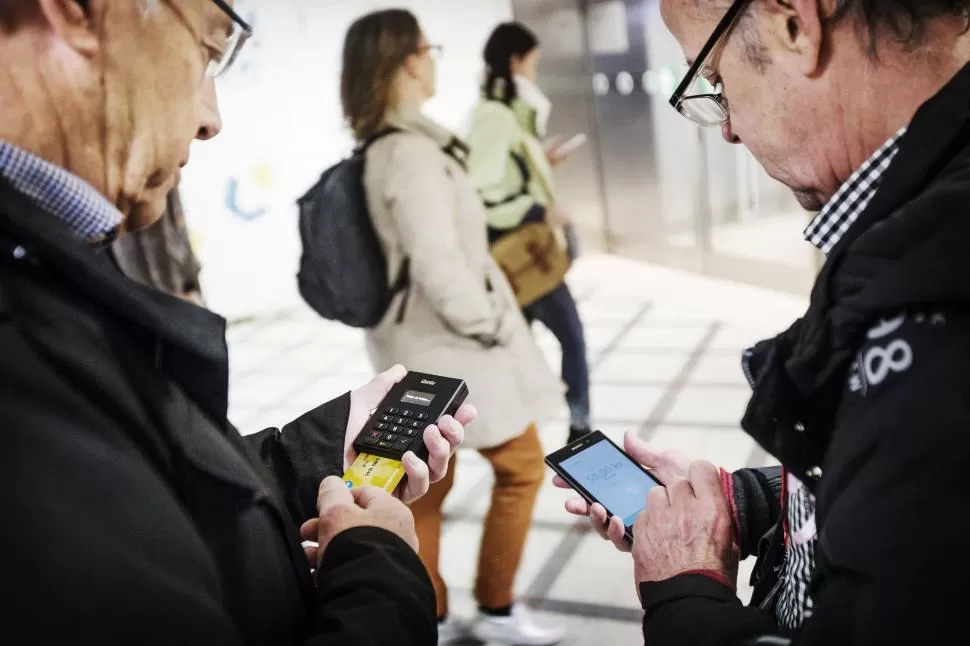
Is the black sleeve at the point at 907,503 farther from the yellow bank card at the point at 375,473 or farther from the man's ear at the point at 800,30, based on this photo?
the yellow bank card at the point at 375,473

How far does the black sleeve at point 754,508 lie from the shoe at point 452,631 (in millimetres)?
1241

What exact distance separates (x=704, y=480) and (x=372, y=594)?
49cm

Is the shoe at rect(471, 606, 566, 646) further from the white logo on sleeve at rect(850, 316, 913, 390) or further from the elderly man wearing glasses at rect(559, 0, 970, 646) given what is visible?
the white logo on sleeve at rect(850, 316, 913, 390)

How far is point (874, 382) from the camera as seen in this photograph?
68cm

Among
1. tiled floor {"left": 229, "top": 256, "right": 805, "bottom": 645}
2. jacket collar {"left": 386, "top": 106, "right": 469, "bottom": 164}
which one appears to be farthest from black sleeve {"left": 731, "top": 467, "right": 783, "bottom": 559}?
jacket collar {"left": 386, "top": 106, "right": 469, "bottom": 164}

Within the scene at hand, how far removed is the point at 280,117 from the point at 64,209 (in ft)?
12.8

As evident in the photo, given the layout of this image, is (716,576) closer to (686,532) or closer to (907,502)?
(686,532)

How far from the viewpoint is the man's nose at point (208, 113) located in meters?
0.89

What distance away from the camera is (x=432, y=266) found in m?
1.86

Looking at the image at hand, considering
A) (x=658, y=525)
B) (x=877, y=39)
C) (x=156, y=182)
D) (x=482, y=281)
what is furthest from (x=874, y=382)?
(x=482, y=281)

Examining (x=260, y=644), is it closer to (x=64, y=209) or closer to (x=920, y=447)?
(x=64, y=209)

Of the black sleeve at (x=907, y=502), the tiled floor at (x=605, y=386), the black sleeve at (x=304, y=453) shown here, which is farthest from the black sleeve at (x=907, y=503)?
the black sleeve at (x=304, y=453)

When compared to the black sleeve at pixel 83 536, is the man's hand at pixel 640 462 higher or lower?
lower

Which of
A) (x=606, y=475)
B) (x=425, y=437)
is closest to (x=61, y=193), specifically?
(x=425, y=437)
